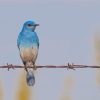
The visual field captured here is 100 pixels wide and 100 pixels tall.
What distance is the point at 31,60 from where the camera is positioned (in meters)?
2.40

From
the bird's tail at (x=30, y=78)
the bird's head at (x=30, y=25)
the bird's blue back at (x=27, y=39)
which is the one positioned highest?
the bird's head at (x=30, y=25)

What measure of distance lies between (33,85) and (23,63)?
163 millimetres

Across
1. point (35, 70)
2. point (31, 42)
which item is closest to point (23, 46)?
point (31, 42)

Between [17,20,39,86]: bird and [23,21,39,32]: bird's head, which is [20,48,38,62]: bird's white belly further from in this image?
[23,21,39,32]: bird's head

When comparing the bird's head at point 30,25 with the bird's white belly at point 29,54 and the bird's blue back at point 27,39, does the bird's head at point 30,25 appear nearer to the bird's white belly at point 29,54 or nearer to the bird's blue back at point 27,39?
the bird's blue back at point 27,39

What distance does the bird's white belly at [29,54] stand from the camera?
240cm

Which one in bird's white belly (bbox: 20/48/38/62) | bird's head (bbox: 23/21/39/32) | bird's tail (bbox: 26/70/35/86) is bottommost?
bird's tail (bbox: 26/70/35/86)

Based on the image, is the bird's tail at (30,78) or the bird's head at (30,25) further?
the bird's head at (30,25)

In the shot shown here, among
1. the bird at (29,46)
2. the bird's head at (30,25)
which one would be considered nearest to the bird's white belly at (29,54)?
the bird at (29,46)

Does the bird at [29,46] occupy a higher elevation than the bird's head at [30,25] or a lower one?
lower

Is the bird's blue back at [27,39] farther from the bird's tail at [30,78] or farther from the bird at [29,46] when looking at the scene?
the bird's tail at [30,78]

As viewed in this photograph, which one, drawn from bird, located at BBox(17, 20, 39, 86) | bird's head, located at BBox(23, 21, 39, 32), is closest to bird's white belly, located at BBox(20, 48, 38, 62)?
bird, located at BBox(17, 20, 39, 86)

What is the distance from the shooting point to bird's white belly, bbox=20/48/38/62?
7.89 ft

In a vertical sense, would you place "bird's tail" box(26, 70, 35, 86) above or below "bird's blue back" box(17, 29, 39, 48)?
below
